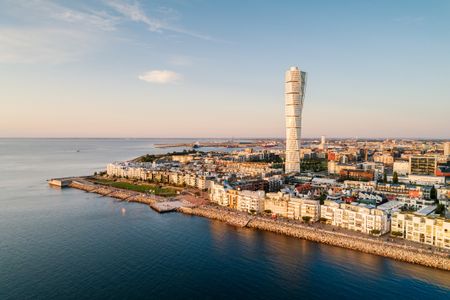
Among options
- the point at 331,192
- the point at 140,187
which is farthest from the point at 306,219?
the point at 140,187

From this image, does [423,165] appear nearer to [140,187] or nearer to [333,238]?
[333,238]

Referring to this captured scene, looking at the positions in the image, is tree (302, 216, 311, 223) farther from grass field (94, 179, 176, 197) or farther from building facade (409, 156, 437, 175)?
building facade (409, 156, 437, 175)

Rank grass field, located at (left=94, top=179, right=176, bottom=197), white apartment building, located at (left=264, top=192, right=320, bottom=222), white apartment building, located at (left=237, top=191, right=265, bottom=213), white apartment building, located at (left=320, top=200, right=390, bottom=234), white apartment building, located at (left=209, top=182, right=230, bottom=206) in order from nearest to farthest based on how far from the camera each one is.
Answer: white apartment building, located at (left=320, top=200, right=390, bottom=234)
white apartment building, located at (left=264, top=192, right=320, bottom=222)
white apartment building, located at (left=237, top=191, right=265, bottom=213)
white apartment building, located at (left=209, top=182, right=230, bottom=206)
grass field, located at (left=94, top=179, right=176, bottom=197)

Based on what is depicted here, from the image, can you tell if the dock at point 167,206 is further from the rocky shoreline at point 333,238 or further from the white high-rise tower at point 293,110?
the white high-rise tower at point 293,110

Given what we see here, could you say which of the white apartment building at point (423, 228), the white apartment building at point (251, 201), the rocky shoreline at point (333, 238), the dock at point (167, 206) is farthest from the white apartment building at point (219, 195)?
the white apartment building at point (423, 228)

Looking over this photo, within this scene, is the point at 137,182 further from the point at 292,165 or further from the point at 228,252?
the point at 228,252

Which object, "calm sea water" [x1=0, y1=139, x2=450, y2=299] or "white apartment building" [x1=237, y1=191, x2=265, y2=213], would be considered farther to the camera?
"white apartment building" [x1=237, y1=191, x2=265, y2=213]

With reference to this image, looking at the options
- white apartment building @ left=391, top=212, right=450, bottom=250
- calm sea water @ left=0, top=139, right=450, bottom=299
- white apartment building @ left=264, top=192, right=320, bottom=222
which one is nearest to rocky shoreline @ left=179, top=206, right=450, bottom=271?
calm sea water @ left=0, top=139, right=450, bottom=299
